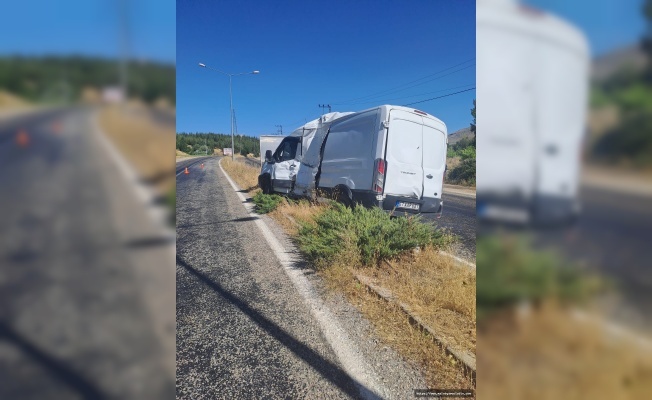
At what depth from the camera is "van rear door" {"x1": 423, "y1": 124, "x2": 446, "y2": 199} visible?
499cm

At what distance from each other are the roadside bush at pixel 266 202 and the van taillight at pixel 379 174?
114 inches

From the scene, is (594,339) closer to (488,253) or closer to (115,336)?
(488,253)

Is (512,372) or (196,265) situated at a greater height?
(512,372)

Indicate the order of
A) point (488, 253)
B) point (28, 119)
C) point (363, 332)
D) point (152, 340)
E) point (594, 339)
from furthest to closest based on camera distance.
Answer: point (363, 332)
point (488, 253)
point (594, 339)
point (152, 340)
point (28, 119)

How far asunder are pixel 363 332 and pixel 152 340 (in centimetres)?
204

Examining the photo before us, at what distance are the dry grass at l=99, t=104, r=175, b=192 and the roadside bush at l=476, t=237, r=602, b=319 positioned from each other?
0.86 m

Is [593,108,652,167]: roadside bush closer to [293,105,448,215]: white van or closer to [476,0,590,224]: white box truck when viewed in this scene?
[476,0,590,224]: white box truck

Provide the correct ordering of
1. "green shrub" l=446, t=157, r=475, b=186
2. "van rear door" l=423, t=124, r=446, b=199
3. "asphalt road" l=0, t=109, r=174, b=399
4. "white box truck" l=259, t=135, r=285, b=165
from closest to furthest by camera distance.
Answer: "asphalt road" l=0, t=109, r=174, b=399, "green shrub" l=446, t=157, r=475, b=186, "van rear door" l=423, t=124, r=446, b=199, "white box truck" l=259, t=135, r=285, b=165

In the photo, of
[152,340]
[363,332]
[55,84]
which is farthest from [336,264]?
[55,84]

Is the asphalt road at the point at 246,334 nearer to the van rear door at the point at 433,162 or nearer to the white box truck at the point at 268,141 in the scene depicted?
the van rear door at the point at 433,162

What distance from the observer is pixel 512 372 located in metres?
0.89

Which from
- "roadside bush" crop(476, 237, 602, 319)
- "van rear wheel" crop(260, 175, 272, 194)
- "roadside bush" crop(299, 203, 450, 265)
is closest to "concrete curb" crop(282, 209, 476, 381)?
"roadside bush" crop(299, 203, 450, 265)

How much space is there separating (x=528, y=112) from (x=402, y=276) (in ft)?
8.85

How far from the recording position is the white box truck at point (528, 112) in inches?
31.2
